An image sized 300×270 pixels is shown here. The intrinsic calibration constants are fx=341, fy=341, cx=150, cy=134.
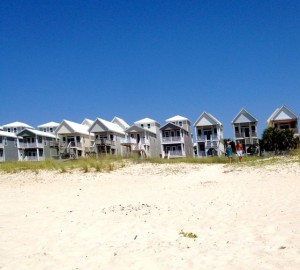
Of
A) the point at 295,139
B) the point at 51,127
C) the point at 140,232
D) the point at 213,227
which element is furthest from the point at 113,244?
the point at 51,127

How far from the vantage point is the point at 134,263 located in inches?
218

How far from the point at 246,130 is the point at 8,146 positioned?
132ft

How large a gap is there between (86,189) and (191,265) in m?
11.9

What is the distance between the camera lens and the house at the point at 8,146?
188ft

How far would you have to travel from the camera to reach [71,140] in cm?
6116

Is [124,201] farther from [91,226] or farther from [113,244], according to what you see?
[113,244]

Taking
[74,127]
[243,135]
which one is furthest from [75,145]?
[243,135]

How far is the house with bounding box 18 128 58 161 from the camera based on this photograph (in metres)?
59.5

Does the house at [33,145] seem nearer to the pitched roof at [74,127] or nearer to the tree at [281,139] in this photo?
the pitched roof at [74,127]

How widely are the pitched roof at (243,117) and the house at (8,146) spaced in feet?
125

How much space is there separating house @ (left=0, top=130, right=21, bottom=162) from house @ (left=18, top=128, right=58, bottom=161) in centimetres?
94

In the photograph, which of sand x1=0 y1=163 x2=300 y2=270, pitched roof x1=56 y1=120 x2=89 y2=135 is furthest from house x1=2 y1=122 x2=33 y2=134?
sand x1=0 y1=163 x2=300 y2=270

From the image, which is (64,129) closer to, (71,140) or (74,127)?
(74,127)

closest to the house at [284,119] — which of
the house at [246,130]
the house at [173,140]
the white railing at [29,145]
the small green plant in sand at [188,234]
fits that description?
the house at [246,130]
